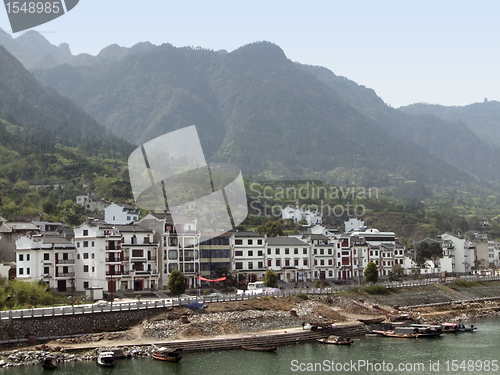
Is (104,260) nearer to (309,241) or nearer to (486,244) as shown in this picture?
(309,241)

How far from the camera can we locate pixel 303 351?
4147 centimetres

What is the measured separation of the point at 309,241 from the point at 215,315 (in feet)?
92.1

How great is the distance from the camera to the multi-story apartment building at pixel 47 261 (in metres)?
53.5

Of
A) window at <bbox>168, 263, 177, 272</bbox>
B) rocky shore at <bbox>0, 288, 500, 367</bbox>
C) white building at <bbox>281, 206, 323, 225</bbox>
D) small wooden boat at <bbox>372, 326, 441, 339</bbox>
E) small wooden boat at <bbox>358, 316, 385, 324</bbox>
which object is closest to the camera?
rocky shore at <bbox>0, 288, 500, 367</bbox>

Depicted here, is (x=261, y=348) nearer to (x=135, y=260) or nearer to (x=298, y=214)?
(x=135, y=260)

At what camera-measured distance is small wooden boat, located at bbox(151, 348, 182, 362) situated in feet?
124

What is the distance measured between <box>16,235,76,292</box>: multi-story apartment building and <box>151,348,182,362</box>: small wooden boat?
18888mm

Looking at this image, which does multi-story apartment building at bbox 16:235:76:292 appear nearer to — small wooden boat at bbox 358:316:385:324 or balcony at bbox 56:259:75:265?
balcony at bbox 56:259:75:265

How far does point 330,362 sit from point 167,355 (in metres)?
9.88

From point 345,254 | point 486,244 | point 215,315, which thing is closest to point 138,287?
point 215,315

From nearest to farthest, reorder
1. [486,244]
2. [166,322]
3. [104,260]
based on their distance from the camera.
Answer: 1. [166,322]
2. [104,260]
3. [486,244]

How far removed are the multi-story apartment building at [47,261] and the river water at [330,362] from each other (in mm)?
18261

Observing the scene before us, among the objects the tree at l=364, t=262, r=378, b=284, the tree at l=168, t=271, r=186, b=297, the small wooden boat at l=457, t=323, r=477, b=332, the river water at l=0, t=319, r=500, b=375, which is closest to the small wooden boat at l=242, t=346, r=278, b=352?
the river water at l=0, t=319, r=500, b=375

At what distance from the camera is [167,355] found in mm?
38125
